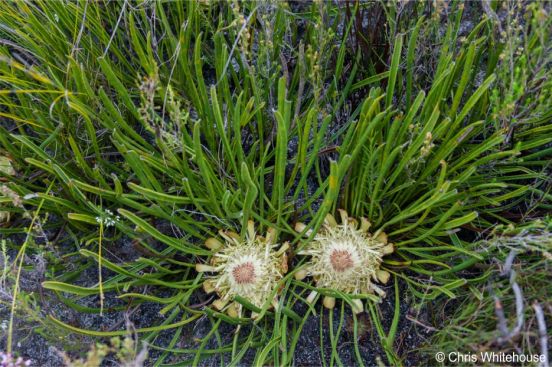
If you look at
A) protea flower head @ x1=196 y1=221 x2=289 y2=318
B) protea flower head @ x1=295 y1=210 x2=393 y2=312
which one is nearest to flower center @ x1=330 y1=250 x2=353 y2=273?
protea flower head @ x1=295 y1=210 x2=393 y2=312

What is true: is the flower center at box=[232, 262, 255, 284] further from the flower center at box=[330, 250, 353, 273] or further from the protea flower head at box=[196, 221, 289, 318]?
the flower center at box=[330, 250, 353, 273]

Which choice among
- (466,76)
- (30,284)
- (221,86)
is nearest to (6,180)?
(30,284)

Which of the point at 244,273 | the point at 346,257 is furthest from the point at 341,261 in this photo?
the point at 244,273

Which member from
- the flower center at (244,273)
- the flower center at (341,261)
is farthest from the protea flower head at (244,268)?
the flower center at (341,261)

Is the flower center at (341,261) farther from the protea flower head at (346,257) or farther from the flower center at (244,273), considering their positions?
the flower center at (244,273)

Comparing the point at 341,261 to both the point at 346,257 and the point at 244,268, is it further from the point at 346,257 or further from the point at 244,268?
the point at 244,268
